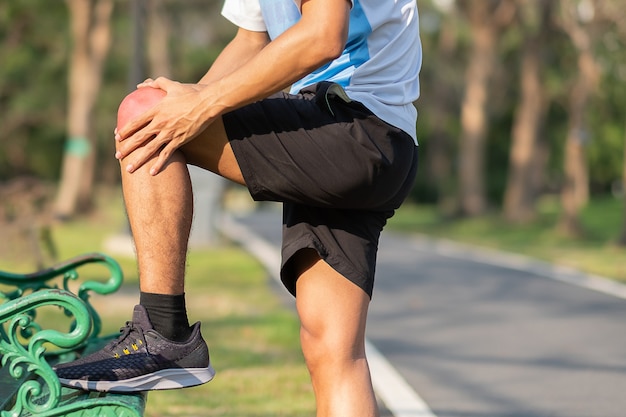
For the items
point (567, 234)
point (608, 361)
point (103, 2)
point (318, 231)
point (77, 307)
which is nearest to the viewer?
point (77, 307)

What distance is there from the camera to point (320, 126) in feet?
10.2

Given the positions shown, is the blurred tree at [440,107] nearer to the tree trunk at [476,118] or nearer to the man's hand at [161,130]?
the tree trunk at [476,118]

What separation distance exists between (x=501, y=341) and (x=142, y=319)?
19.1 ft

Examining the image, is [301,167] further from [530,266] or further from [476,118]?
[476,118]

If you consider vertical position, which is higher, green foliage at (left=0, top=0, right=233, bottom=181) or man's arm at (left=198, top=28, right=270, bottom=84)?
green foliage at (left=0, top=0, right=233, bottom=181)

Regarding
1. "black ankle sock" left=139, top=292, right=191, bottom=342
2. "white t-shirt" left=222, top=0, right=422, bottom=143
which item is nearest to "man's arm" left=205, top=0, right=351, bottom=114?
"white t-shirt" left=222, top=0, right=422, bottom=143

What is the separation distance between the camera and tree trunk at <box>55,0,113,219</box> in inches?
1181

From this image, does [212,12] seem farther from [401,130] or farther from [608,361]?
[401,130]

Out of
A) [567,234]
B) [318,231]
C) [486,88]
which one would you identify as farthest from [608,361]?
[486,88]

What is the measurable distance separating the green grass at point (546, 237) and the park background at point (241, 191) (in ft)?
0.18

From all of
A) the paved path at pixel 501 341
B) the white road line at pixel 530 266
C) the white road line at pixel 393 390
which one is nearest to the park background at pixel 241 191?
the white road line at pixel 393 390

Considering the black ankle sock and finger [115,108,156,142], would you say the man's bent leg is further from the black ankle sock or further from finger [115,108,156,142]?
finger [115,108,156,142]

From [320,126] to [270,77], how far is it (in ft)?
0.74

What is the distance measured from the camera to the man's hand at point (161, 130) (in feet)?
9.66
